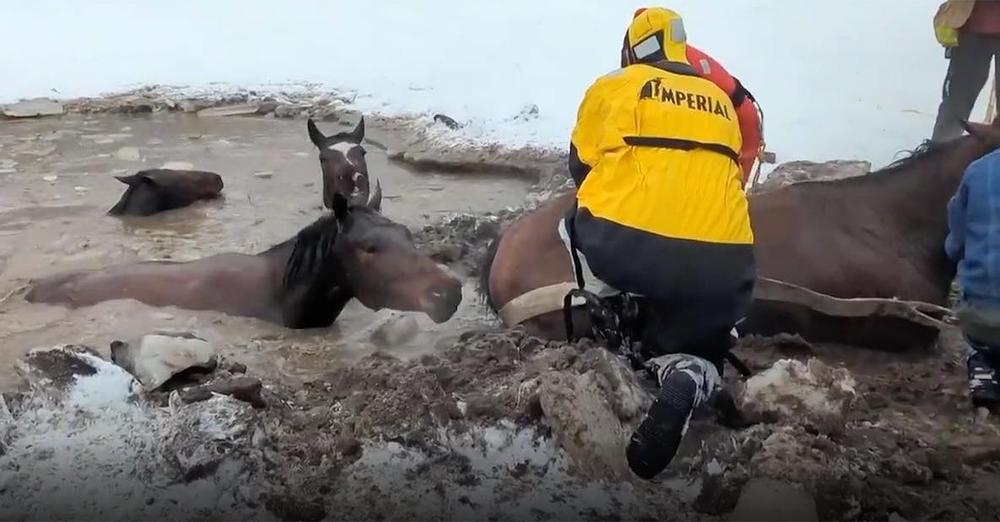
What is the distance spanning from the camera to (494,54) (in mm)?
10977

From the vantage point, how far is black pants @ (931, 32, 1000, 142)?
263 inches

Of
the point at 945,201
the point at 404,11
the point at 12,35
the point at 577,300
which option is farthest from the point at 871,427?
the point at 12,35

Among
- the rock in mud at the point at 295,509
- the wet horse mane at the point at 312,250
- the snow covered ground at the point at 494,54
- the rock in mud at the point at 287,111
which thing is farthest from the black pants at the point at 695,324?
the rock in mud at the point at 287,111

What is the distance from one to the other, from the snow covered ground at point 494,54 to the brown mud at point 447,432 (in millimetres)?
2615

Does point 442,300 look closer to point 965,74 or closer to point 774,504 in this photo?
point 774,504

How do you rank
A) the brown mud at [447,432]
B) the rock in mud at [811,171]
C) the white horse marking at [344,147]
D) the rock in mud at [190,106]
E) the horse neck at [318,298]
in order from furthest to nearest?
1. the rock in mud at [190,106]
2. the white horse marking at [344,147]
3. the rock in mud at [811,171]
4. the horse neck at [318,298]
5. the brown mud at [447,432]

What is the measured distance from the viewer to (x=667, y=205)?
3.70m

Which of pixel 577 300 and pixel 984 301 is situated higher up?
pixel 984 301

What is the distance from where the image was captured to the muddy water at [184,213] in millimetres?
5242

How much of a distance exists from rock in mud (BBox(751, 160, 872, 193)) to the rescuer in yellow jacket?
3.46m

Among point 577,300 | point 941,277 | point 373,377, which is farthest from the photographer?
point 941,277

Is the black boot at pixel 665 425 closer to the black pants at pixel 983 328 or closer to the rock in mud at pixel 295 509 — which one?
the rock in mud at pixel 295 509

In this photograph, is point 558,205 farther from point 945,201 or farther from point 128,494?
point 128,494

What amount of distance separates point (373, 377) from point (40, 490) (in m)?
1.46
